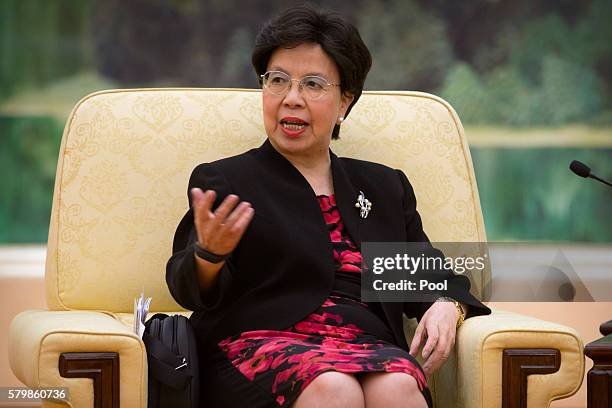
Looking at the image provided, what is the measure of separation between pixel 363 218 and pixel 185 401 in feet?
2.21

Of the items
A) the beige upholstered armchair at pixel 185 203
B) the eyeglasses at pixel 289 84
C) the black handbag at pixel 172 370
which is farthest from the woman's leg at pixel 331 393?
the eyeglasses at pixel 289 84

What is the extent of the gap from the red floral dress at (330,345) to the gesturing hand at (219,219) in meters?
0.29

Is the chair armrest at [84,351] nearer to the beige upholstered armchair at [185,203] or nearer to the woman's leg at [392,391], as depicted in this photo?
the beige upholstered armchair at [185,203]

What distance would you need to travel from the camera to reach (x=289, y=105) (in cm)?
260

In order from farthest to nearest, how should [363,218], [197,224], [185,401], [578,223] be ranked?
[578,223], [363,218], [185,401], [197,224]

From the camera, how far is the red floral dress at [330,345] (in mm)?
2246

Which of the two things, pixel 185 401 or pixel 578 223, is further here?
pixel 578 223

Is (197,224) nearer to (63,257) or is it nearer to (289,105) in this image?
(289,105)

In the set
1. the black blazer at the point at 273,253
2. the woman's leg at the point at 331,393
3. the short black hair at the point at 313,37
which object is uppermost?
the short black hair at the point at 313,37

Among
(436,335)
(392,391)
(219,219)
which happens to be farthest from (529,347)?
(219,219)

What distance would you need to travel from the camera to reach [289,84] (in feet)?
8.59

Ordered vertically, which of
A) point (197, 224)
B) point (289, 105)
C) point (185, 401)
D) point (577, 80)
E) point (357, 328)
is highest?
point (577, 80)

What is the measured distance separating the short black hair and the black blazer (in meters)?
0.24

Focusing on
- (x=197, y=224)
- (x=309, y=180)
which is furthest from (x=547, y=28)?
(x=197, y=224)
